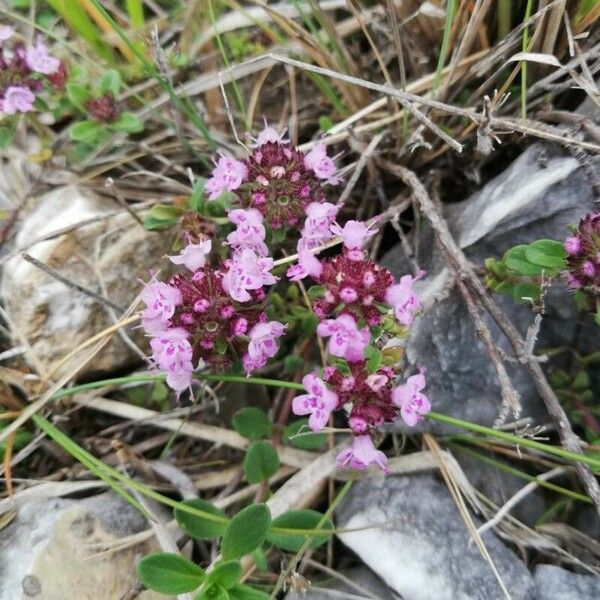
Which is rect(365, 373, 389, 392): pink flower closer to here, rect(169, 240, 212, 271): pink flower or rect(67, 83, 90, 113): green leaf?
rect(169, 240, 212, 271): pink flower

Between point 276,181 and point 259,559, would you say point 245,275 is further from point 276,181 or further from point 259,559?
point 259,559

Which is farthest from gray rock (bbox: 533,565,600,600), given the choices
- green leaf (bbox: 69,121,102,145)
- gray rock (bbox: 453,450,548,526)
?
green leaf (bbox: 69,121,102,145)

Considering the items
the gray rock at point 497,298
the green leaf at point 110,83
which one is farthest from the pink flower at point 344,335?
the green leaf at point 110,83

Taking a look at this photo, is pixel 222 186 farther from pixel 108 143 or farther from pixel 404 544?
pixel 404 544

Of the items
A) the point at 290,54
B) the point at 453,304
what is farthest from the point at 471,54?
the point at 453,304

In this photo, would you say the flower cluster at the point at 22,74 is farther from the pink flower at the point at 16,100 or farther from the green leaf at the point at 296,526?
the green leaf at the point at 296,526

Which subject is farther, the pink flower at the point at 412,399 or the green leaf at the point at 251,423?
the green leaf at the point at 251,423
